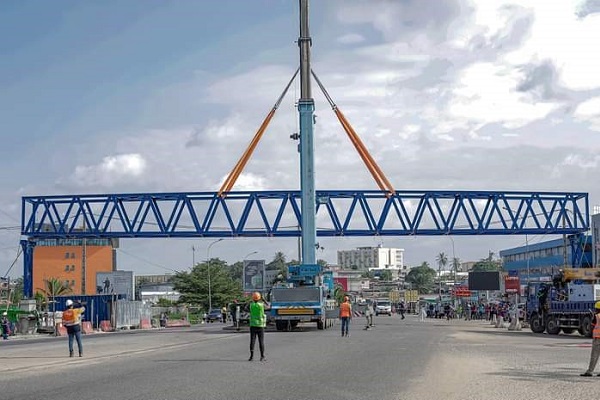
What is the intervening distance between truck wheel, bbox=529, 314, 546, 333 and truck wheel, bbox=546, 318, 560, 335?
1.39 m

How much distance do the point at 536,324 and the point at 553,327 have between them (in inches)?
103

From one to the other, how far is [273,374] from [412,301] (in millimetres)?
118486

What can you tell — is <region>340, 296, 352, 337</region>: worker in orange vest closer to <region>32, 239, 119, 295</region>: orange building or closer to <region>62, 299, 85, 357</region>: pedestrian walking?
<region>62, 299, 85, 357</region>: pedestrian walking

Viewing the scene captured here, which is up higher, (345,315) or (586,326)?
(345,315)

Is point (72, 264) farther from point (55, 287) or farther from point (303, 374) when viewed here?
point (303, 374)

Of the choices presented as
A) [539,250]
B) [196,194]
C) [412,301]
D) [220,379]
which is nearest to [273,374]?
[220,379]

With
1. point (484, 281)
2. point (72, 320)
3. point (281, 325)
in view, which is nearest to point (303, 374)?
point (72, 320)

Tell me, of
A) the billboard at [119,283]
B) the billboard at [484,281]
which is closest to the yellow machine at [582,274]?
the billboard at [119,283]

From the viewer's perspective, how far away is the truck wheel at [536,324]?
144 ft

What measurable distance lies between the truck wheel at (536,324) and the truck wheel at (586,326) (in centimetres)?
521

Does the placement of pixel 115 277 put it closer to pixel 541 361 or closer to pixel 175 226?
pixel 175 226

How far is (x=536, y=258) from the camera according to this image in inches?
4382

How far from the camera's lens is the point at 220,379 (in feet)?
56.5

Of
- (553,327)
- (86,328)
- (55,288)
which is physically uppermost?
(55,288)
